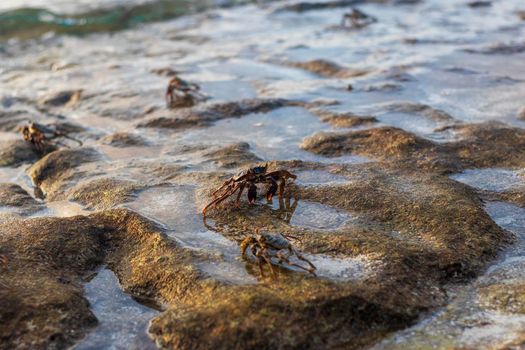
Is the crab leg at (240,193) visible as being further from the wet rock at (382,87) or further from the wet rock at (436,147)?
the wet rock at (382,87)

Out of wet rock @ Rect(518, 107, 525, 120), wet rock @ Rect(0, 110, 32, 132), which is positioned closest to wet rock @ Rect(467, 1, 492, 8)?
wet rock @ Rect(518, 107, 525, 120)

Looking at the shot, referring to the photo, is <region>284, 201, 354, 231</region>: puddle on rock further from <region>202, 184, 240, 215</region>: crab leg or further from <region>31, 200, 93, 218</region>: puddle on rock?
<region>31, 200, 93, 218</region>: puddle on rock

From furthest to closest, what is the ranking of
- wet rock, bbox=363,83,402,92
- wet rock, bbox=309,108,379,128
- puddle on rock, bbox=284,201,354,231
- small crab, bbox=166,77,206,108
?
wet rock, bbox=363,83,402,92, small crab, bbox=166,77,206,108, wet rock, bbox=309,108,379,128, puddle on rock, bbox=284,201,354,231

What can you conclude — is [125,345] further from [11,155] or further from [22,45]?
[22,45]

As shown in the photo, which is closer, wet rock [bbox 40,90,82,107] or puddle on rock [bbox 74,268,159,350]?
puddle on rock [bbox 74,268,159,350]

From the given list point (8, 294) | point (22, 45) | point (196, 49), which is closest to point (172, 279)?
point (8, 294)

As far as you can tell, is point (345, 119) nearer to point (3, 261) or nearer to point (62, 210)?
point (62, 210)
